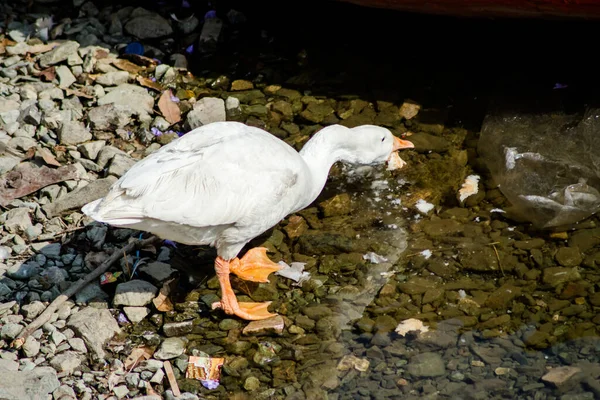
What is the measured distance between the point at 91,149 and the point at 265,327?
2.16 meters

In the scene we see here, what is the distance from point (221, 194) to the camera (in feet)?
15.3

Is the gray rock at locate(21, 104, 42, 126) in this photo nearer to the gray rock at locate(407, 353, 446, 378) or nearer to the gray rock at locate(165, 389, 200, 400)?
the gray rock at locate(165, 389, 200, 400)

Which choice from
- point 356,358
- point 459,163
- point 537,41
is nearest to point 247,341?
point 356,358

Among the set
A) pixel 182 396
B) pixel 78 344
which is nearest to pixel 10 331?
pixel 78 344

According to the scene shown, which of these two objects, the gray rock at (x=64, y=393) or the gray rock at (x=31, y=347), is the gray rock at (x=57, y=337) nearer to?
the gray rock at (x=31, y=347)

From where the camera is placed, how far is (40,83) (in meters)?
6.60

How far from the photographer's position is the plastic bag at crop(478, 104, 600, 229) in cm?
539

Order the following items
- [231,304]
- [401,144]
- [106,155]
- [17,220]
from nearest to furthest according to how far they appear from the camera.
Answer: [231,304], [17,220], [401,144], [106,155]

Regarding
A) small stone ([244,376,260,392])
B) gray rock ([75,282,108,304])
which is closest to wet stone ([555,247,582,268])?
small stone ([244,376,260,392])

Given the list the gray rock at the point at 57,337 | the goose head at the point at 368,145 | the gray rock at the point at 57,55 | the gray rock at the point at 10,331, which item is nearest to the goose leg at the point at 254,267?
the goose head at the point at 368,145

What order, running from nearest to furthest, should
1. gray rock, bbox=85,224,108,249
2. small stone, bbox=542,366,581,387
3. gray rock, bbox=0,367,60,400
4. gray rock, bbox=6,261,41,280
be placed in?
gray rock, bbox=0,367,60,400 → small stone, bbox=542,366,581,387 → gray rock, bbox=6,261,41,280 → gray rock, bbox=85,224,108,249

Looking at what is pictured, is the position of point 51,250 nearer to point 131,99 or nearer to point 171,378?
point 171,378

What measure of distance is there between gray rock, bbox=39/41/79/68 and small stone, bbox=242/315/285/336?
3322 mm

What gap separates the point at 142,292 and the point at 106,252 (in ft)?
1.63
